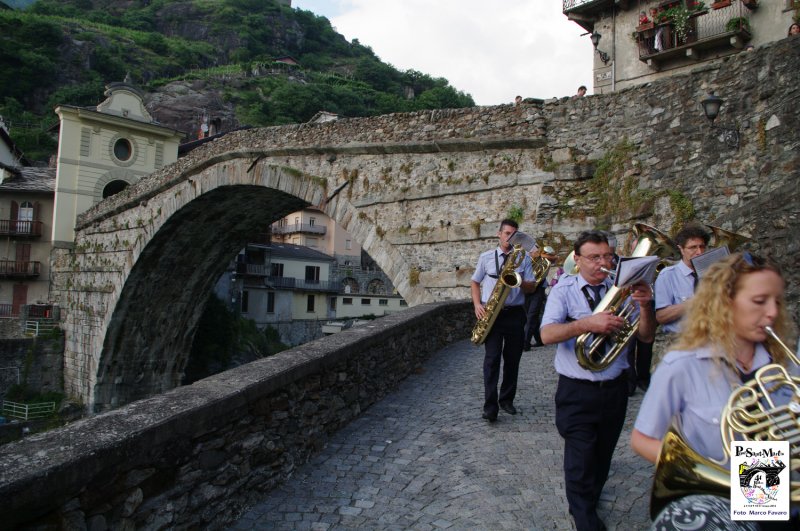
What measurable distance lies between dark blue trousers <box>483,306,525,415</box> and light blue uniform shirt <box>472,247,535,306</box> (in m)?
0.07

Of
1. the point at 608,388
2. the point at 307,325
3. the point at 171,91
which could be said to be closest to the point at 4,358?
the point at 307,325

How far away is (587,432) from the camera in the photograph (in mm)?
2676

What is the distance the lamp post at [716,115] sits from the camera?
6.56m

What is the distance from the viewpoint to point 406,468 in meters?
3.71

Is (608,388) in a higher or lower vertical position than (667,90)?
lower

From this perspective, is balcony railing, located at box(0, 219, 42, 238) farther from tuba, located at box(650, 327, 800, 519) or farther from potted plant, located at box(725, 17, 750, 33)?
tuba, located at box(650, 327, 800, 519)

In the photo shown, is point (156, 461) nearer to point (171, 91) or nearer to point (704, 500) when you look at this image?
point (704, 500)

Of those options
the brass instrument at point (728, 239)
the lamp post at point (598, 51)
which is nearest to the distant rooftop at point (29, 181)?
the lamp post at point (598, 51)

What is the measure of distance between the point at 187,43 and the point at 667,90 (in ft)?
258

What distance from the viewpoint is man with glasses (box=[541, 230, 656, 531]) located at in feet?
8.71

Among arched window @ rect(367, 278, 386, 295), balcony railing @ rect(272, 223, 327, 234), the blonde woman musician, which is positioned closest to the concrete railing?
the blonde woman musician

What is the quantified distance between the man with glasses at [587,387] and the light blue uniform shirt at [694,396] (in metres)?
0.84

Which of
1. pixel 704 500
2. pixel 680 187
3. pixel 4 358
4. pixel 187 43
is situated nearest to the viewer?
pixel 704 500

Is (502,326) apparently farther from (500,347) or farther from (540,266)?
(540,266)
